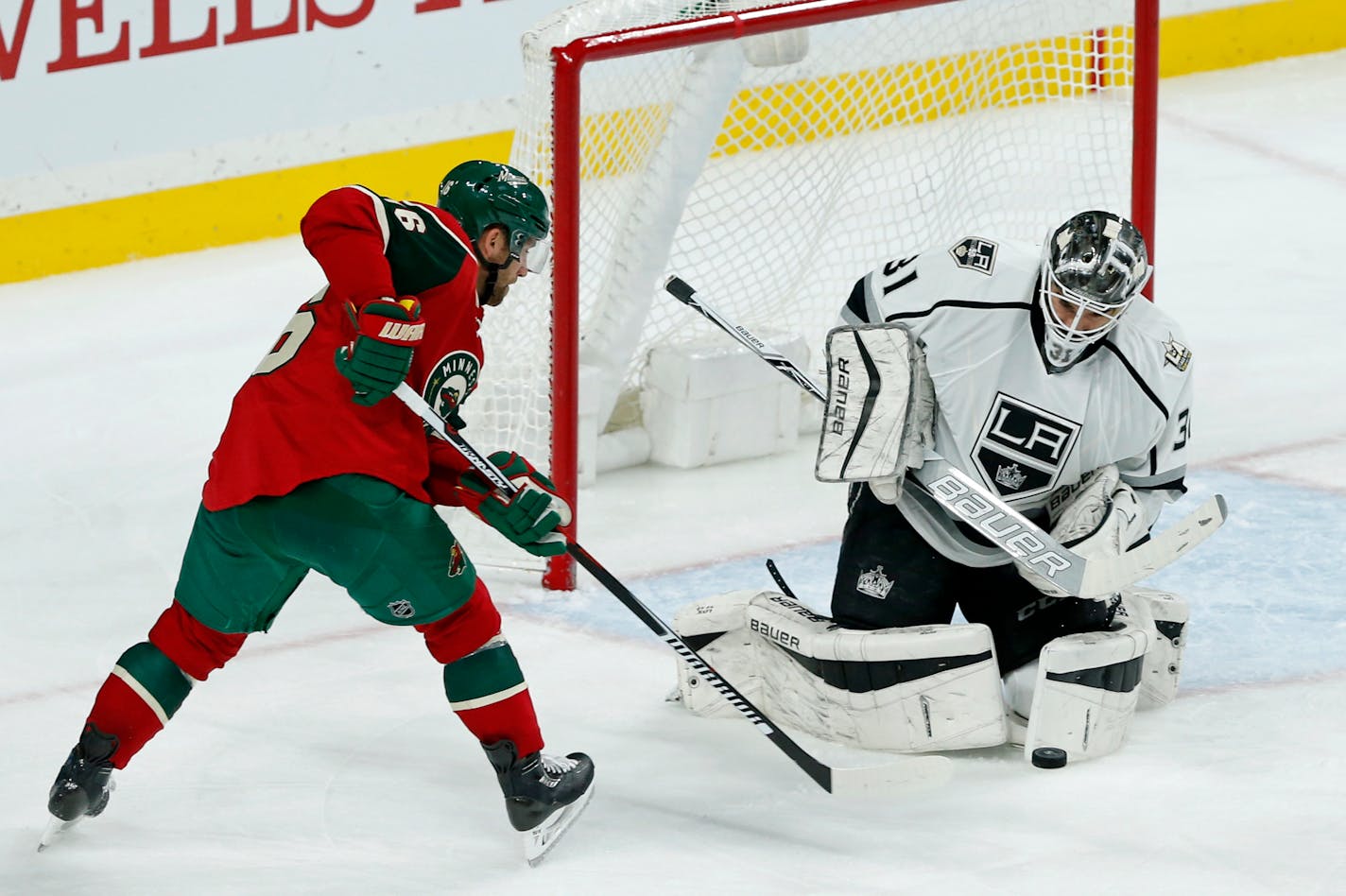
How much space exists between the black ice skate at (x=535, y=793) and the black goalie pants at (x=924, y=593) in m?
0.57

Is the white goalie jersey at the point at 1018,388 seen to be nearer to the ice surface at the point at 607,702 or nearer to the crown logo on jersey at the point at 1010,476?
the crown logo on jersey at the point at 1010,476

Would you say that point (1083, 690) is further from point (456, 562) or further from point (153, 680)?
point (153, 680)

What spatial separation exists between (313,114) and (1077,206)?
2.02 m

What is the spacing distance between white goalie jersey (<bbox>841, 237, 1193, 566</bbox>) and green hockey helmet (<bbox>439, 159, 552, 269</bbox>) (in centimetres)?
63

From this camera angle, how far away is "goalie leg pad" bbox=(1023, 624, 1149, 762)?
135 inches

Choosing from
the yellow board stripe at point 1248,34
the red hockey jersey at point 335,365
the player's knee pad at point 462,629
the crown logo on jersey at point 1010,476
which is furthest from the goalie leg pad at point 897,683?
the yellow board stripe at point 1248,34

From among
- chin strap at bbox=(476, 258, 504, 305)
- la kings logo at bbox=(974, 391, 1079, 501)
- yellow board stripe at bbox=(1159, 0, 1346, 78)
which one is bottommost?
la kings logo at bbox=(974, 391, 1079, 501)

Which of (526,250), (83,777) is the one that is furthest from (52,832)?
(526,250)

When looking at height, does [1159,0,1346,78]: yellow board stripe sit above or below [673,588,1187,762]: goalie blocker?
above

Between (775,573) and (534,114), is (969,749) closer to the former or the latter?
(775,573)

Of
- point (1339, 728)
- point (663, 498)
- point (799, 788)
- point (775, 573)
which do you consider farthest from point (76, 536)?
point (1339, 728)

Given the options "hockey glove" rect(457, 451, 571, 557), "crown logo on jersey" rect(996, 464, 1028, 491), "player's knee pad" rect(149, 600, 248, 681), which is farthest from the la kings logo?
"player's knee pad" rect(149, 600, 248, 681)

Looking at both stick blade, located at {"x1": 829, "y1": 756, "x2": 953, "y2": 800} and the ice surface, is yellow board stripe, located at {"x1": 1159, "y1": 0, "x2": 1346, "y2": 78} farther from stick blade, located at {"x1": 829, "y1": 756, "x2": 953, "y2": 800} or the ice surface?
stick blade, located at {"x1": 829, "y1": 756, "x2": 953, "y2": 800}

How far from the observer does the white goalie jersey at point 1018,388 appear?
3.46m
